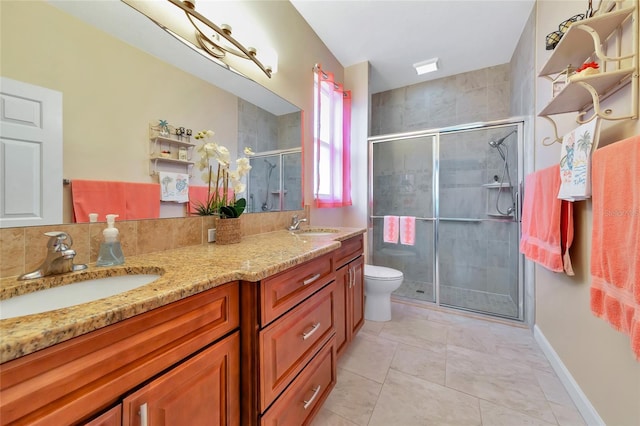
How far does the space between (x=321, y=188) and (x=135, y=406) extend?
1976mm

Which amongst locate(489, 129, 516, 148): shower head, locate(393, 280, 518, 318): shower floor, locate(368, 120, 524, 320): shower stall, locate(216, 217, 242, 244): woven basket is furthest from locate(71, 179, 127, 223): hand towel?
locate(489, 129, 516, 148): shower head

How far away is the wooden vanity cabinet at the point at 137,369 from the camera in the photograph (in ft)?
1.30

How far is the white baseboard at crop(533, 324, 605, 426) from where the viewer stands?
3.80 feet

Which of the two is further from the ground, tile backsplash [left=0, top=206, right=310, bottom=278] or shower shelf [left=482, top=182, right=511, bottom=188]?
shower shelf [left=482, top=182, right=511, bottom=188]

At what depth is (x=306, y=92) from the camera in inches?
86.4

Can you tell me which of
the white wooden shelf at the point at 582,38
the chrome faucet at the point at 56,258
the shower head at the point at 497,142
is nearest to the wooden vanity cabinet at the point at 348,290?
the chrome faucet at the point at 56,258

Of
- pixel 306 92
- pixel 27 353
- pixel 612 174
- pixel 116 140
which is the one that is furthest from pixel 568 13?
pixel 27 353

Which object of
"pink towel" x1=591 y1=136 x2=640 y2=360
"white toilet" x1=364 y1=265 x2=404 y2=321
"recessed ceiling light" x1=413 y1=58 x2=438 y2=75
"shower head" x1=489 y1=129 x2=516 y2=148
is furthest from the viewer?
"recessed ceiling light" x1=413 y1=58 x2=438 y2=75

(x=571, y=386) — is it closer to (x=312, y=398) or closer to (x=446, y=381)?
(x=446, y=381)

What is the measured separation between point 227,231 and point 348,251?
78 centimetres

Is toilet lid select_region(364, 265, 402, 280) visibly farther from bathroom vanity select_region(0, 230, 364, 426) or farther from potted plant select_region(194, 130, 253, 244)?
potted plant select_region(194, 130, 253, 244)

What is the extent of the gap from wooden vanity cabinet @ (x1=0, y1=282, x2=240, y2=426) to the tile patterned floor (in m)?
0.82

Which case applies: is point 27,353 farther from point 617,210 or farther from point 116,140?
point 617,210

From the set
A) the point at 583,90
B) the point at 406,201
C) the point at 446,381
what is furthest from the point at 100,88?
the point at 406,201
